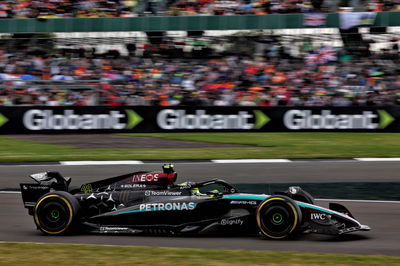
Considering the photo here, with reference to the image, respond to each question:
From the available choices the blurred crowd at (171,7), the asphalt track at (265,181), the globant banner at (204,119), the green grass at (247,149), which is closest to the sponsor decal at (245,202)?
the asphalt track at (265,181)

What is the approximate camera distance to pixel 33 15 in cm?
2558

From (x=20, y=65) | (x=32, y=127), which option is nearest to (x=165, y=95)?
(x=32, y=127)

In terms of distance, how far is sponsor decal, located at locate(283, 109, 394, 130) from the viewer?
66.4 feet

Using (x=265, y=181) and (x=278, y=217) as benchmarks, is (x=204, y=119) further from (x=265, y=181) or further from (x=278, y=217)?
(x=278, y=217)

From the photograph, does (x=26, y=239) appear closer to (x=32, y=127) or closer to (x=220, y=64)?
(x=32, y=127)

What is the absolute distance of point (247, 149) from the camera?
16812 mm

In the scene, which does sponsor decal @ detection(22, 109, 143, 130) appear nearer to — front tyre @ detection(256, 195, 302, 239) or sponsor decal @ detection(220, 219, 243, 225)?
sponsor decal @ detection(220, 219, 243, 225)

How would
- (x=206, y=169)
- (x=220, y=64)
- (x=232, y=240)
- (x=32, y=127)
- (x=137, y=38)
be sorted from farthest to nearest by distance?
(x=137, y=38)
(x=220, y=64)
(x=32, y=127)
(x=206, y=169)
(x=232, y=240)

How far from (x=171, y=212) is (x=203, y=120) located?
13281mm

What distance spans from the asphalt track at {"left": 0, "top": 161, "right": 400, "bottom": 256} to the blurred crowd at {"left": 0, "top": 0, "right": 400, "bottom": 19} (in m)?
10.7

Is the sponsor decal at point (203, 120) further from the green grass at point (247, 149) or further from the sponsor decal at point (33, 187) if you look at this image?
the sponsor decal at point (33, 187)

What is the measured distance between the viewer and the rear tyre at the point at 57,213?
7074mm

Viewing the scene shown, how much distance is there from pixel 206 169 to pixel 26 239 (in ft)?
22.5

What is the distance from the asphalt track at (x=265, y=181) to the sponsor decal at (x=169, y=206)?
333 mm
